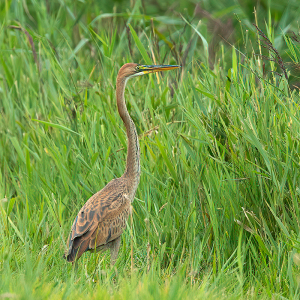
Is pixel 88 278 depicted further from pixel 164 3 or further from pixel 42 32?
pixel 164 3

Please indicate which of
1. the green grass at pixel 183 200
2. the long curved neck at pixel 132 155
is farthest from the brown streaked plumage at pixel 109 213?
the green grass at pixel 183 200

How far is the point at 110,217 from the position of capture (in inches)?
144

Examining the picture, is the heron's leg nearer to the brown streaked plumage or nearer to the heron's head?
the brown streaked plumage

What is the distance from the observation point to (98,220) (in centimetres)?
356

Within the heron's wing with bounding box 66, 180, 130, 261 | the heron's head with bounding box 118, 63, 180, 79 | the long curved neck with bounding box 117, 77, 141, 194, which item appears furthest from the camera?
the heron's head with bounding box 118, 63, 180, 79

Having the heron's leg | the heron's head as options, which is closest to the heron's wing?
the heron's leg

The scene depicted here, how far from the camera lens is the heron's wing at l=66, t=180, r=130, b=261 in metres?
3.38

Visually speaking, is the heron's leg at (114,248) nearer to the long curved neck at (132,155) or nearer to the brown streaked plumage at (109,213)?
the brown streaked plumage at (109,213)

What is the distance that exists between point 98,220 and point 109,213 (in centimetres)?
12

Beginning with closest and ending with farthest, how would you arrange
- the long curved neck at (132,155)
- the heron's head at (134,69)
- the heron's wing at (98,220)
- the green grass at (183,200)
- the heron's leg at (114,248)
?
1. the green grass at (183,200)
2. the heron's wing at (98,220)
3. the heron's leg at (114,248)
4. the long curved neck at (132,155)
5. the heron's head at (134,69)

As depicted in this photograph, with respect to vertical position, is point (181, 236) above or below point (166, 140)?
below

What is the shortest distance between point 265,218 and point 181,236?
61 centimetres

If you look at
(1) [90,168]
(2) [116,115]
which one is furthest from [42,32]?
(1) [90,168]

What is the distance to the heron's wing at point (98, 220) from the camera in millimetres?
3375
